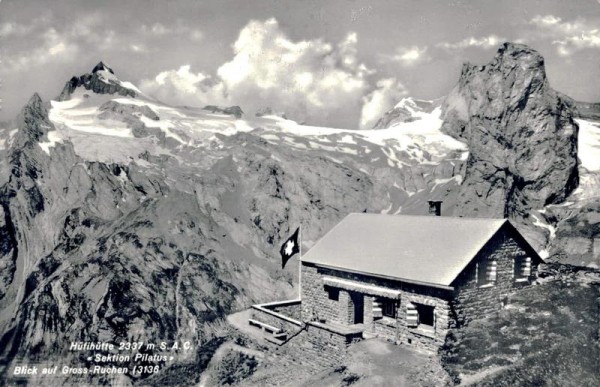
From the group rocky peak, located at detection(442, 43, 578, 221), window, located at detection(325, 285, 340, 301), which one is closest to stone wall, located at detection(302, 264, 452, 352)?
window, located at detection(325, 285, 340, 301)

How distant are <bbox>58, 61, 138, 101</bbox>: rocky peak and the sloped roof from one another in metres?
58.3

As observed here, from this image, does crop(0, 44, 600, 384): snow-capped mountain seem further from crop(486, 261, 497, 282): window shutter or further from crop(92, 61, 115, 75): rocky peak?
crop(486, 261, 497, 282): window shutter

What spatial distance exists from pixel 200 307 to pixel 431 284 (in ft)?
97.9

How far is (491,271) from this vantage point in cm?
2288

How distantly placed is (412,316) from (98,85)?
70838 mm

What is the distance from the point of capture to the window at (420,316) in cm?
2247

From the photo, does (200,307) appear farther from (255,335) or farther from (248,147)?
(248,147)

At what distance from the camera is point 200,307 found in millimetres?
46844

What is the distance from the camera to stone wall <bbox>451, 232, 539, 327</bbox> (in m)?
21.7

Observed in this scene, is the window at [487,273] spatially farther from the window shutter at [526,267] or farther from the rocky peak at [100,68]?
the rocky peak at [100,68]

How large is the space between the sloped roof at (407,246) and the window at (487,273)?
1.00 metres

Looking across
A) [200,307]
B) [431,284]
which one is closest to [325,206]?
→ [200,307]

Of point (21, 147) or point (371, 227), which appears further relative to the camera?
point (21, 147)

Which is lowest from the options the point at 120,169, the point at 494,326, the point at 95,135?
the point at 494,326
